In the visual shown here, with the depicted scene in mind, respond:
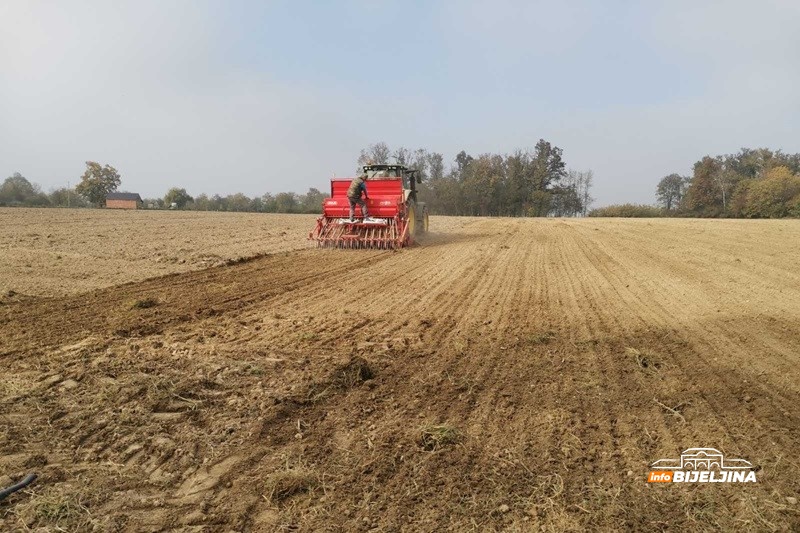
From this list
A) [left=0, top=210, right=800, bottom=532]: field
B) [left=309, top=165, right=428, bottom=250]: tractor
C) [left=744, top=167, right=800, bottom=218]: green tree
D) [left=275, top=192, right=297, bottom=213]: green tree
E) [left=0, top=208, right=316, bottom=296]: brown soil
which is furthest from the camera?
[left=275, top=192, right=297, bottom=213]: green tree

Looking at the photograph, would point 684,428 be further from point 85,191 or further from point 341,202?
point 85,191

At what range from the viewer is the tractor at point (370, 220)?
45.2 ft

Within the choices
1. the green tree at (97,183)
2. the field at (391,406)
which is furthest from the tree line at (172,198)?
the field at (391,406)

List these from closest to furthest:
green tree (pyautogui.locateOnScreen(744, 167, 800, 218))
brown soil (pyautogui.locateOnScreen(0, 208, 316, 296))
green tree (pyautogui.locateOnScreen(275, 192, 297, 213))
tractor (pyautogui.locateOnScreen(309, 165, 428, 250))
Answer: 1. brown soil (pyautogui.locateOnScreen(0, 208, 316, 296))
2. tractor (pyautogui.locateOnScreen(309, 165, 428, 250))
3. green tree (pyautogui.locateOnScreen(744, 167, 800, 218))
4. green tree (pyautogui.locateOnScreen(275, 192, 297, 213))

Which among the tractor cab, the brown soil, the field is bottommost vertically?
the field

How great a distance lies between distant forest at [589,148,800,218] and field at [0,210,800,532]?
5142 centimetres

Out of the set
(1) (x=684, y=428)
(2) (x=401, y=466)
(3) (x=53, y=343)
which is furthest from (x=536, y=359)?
(3) (x=53, y=343)

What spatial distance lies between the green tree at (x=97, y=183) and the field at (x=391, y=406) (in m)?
65.4

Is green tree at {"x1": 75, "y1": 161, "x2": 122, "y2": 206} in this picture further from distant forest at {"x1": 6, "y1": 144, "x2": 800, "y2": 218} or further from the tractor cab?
the tractor cab

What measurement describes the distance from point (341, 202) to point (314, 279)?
5.58 m

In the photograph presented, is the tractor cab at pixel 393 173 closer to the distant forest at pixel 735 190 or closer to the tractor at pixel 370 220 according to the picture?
the tractor at pixel 370 220

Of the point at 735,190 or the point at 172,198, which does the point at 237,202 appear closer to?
the point at 172,198

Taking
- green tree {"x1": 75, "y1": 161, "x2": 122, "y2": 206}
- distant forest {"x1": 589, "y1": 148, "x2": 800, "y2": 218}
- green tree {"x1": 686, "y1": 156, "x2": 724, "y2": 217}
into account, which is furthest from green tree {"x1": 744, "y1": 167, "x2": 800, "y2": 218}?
green tree {"x1": 75, "y1": 161, "x2": 122, "y2": 206}

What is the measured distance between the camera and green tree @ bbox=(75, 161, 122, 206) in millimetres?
63031
